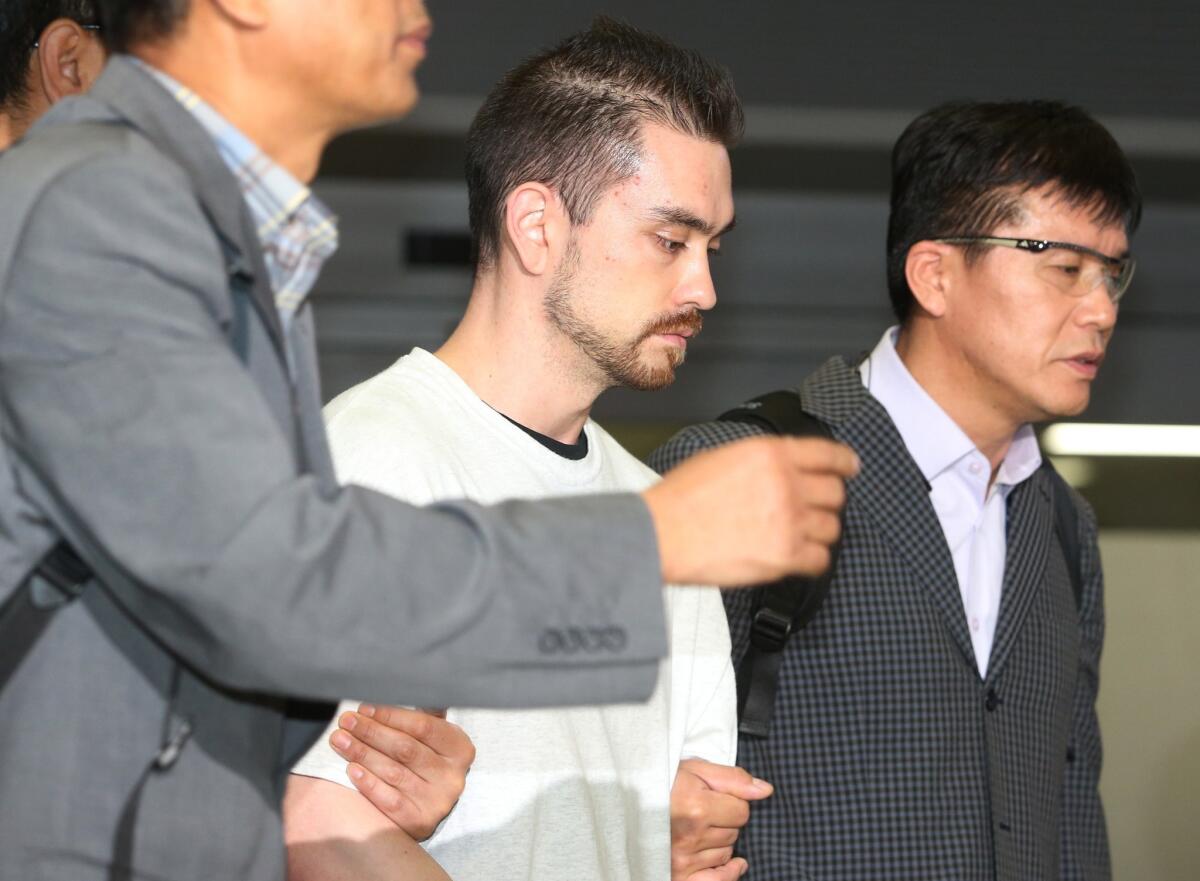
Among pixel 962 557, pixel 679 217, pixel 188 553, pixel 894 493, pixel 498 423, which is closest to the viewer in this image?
pixel 188 553

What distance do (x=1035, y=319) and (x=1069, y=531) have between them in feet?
1.48

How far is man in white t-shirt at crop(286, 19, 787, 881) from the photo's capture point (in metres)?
2.07

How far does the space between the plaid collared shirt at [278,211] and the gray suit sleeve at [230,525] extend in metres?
0.15

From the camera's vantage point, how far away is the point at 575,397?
2359mm

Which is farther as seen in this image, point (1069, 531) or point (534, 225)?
point (1069, 531)

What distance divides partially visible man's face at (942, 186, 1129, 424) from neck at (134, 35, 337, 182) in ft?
6.85

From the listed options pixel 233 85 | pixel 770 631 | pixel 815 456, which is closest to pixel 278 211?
pixel 233 85

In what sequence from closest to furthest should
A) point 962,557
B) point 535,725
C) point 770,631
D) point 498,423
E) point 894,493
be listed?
point 535,725
point 498,423
point 770,631
point 894,493
point 962,557

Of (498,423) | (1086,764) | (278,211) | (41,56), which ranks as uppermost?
(278,211)

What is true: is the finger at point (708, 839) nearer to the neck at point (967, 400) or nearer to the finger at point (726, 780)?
the finger at point (726, 780)

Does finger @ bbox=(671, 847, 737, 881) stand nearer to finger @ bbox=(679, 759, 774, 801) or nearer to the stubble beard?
finger @ bbox=(679, 759, 774, 801)

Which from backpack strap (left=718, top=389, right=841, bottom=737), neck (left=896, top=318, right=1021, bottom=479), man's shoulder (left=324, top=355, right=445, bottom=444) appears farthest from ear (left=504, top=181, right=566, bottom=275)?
neck (left=896, top=318, right=1021, bottom=479)

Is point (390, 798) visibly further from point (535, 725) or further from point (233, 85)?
point (233, 85)

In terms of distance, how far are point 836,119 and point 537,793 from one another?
2870mm
